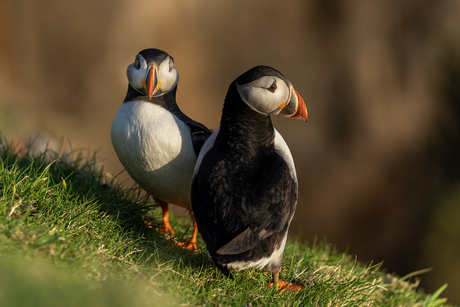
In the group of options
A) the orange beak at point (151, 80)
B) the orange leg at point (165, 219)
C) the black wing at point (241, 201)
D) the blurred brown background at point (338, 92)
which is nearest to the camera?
the black wing at point (241, 201)

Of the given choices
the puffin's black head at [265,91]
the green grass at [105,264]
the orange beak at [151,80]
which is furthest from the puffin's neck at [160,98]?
the green grass at [105,264]

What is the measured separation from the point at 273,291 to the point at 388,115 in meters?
7.35

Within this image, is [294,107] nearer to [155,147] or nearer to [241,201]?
[241,201]

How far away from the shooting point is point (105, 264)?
213cm

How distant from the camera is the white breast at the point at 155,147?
8.89 feet

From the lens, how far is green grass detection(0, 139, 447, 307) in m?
1.65

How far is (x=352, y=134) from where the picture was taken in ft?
28.4

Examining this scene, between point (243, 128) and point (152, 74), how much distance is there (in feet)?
2.50

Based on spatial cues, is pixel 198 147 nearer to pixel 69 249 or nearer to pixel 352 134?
pixel 69 249

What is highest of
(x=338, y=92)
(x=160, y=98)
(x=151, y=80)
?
(x=338, y=92)

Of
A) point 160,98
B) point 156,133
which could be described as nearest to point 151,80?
point 160,98

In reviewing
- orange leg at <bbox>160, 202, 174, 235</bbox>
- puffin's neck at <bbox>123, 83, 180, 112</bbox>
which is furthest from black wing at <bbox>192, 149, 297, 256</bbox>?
orange leg at <bbox>160, 202, 174, 235</bbox>

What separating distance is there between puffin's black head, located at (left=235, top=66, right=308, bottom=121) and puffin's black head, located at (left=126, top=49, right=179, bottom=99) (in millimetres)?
604

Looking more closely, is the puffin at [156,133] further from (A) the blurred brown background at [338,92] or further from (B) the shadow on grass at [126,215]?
(A) the blurred brown background at [338,92]
